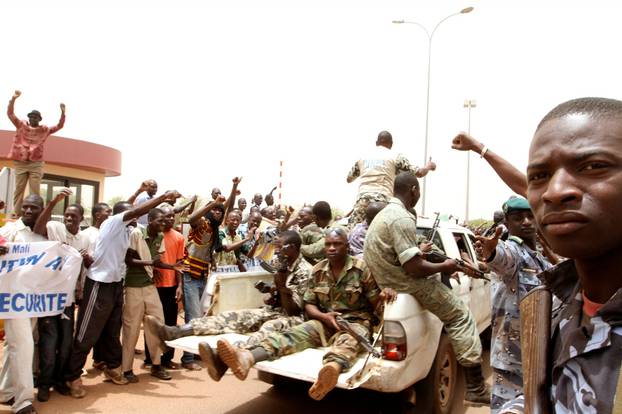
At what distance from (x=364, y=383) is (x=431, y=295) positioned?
93 cm

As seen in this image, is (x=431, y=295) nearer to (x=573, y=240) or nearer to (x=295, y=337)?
(x=295, y=337)

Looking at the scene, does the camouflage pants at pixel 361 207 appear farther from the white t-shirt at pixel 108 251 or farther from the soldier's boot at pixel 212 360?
the soldier's boot at pixel 212 360

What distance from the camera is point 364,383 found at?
3.17 m

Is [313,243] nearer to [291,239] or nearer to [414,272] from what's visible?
[291,239]

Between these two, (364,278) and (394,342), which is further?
(364,278)

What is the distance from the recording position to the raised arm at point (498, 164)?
2010 mm

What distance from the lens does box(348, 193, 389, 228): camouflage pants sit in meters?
5.85

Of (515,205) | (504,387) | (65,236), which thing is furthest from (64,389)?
(515,205)

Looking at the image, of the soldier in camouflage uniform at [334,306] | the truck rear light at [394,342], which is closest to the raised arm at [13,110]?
the soldier in camouflage uniform at [334,306]

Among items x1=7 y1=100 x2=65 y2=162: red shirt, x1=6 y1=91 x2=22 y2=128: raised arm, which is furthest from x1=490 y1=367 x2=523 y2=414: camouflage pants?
x1=7 y1=100 x2=65 y2=162: red shirt

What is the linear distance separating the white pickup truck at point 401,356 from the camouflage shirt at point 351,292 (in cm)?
42

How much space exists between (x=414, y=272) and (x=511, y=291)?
2.73ft

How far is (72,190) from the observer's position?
13.0 meters

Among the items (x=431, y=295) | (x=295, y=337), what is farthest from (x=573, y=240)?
(x=295, y=337)
